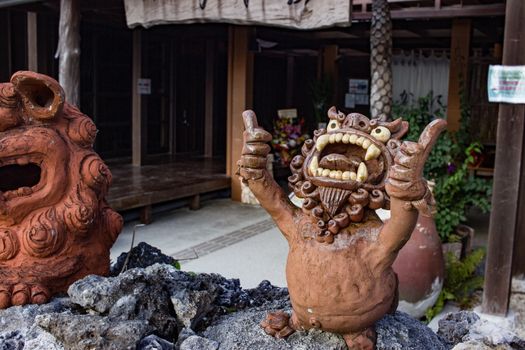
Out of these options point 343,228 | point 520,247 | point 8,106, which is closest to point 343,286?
point 343,228

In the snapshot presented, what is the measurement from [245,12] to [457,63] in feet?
8.95

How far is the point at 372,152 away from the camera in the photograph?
1702 mm

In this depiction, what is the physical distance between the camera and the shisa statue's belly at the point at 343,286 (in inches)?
66.7

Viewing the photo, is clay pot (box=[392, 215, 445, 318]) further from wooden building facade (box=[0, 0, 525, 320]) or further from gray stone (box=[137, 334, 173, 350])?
gray stone (box=[137, 334, 173, 350])

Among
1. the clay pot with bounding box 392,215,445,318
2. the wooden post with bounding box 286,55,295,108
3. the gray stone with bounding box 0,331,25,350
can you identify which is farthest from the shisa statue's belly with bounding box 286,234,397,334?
the wooden post with bounding box 286,55,295,108

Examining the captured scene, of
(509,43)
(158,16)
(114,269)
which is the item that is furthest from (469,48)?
(114,269)

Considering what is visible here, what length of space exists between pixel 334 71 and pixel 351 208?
7836 mm

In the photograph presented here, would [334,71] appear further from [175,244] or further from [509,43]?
[509,43]

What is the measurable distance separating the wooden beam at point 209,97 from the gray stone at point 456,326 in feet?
25.8

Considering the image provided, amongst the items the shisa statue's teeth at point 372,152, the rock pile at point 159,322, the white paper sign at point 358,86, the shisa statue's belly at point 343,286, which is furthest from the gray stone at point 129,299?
the white paper sign at point 358,86

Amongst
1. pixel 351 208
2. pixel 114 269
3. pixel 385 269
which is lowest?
pixel 114 269

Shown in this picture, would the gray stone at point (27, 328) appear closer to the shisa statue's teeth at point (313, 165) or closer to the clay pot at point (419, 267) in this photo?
the shisa statue's teeth at point (313, 165)

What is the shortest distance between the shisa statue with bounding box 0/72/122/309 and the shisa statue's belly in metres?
0.95

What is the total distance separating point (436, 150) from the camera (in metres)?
5.06
